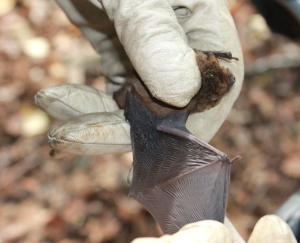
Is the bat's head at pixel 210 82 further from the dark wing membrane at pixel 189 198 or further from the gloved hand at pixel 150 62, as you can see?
the dark wing membrane at pixel 189 198

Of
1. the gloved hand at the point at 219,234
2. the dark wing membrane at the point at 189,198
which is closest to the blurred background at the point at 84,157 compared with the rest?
the dark wing membrane at the point at 189,198

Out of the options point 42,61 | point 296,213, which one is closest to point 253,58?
point 296,213

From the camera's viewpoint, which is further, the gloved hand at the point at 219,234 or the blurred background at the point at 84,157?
the blurred background at the point at 84,157

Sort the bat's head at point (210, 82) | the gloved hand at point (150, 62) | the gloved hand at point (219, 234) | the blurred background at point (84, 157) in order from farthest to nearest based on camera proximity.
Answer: the blurred background at point (84, 157)
the bat's head at point (210, 82)
the gloved hand at point (150, 62)
the gloved hand at point (219, 234)

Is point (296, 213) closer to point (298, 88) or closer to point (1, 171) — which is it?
point (298, 88)

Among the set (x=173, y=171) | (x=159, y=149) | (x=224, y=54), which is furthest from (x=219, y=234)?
(x=224, y=54)

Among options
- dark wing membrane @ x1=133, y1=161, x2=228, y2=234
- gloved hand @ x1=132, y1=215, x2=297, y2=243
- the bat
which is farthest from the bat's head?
gloved hand @ x1=132, y1=215, x2=297, y2=243

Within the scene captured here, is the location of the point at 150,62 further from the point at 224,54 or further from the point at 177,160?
the point at 177,160
